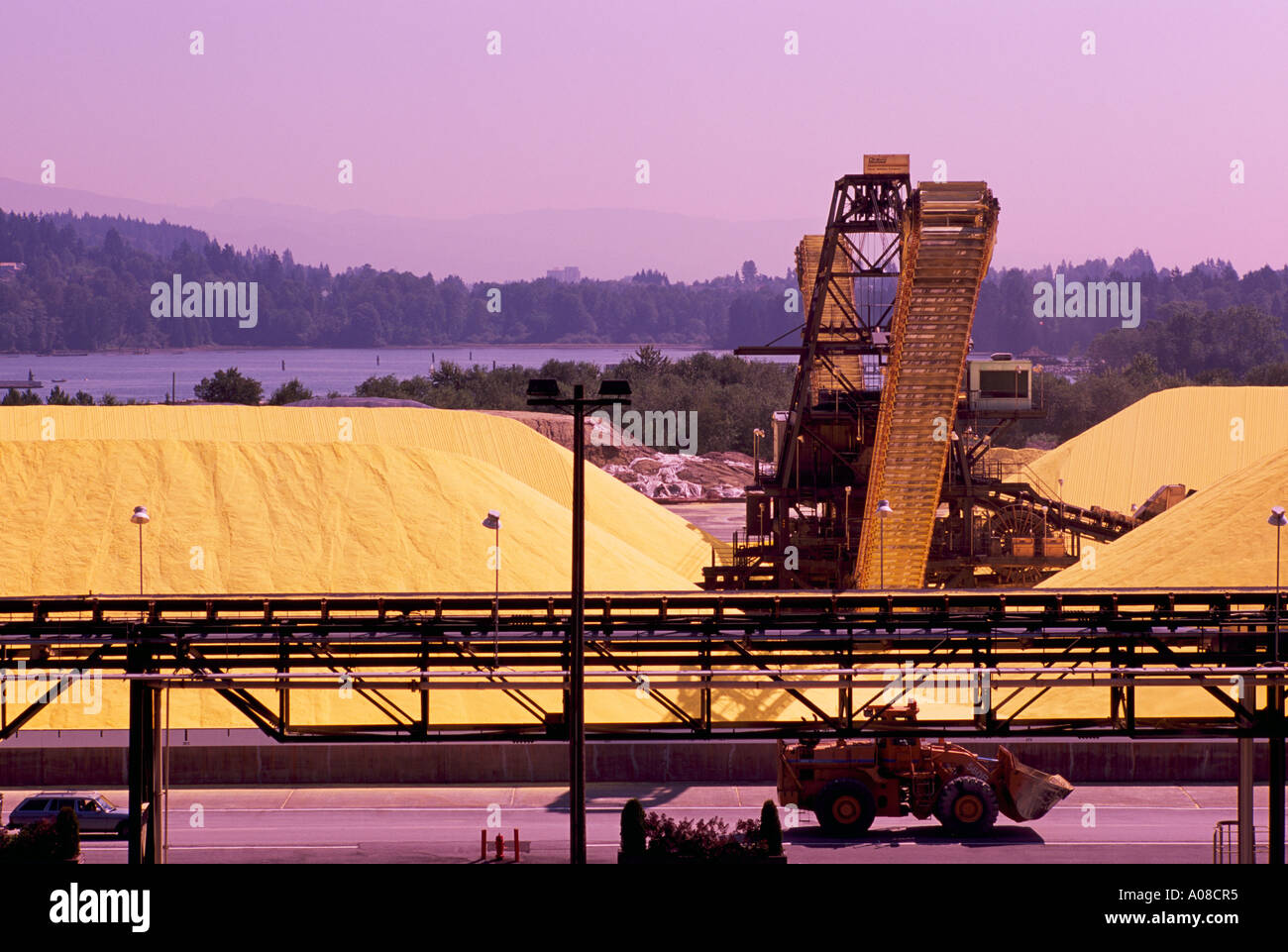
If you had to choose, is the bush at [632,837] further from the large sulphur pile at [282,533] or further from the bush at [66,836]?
the large sulphur pile at [282,533]

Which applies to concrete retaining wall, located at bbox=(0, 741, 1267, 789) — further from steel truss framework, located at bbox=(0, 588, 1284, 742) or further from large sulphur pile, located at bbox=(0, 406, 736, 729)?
steel truss framework, located at bbox=(0, 588, 1284, 742)

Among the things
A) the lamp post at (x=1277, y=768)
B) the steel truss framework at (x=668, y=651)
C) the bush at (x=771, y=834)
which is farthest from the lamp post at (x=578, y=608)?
the lamp post at (x=1277, y=768)

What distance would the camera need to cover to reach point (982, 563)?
2424 inches

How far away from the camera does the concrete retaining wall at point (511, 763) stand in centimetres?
3806

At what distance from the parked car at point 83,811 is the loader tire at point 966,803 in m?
16.7

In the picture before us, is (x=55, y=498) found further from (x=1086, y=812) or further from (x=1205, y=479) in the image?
(x=1205, y=479)

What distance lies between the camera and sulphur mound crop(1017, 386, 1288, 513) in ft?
392

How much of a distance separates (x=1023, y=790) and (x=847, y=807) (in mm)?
3549

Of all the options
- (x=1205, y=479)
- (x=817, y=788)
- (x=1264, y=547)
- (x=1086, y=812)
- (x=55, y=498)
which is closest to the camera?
(x=817, y=788)

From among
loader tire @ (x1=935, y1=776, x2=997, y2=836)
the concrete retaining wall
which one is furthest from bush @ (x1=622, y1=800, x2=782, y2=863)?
the concrete retaining wall

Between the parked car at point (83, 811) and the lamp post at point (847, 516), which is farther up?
the lamp post at point (847, 516)

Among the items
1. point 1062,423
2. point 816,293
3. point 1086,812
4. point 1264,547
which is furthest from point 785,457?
point 1062,423

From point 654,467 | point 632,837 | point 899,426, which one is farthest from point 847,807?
point 654,467
